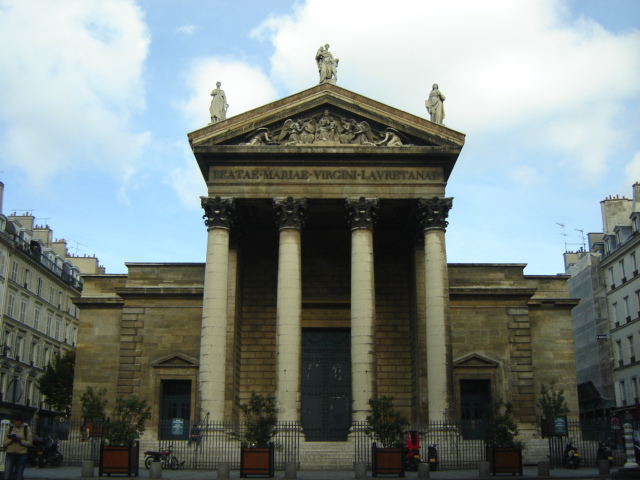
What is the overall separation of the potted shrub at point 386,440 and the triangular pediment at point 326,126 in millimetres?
11049

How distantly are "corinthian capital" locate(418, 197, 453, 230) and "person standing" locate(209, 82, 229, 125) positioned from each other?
9.02 meters

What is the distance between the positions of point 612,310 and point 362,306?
97.7 ft

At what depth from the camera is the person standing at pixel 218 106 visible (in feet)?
100

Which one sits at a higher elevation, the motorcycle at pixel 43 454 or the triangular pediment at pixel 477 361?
the triangular pediment at pixel 477 361

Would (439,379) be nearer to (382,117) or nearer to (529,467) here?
(529,467)

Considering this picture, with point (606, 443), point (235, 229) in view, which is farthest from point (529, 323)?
point (235, 229)

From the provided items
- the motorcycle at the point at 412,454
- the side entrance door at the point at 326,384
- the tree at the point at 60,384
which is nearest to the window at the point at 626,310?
the side entrance door at the point at 326,384

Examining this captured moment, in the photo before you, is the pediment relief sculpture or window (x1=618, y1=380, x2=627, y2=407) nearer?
the pediment relief sculpture

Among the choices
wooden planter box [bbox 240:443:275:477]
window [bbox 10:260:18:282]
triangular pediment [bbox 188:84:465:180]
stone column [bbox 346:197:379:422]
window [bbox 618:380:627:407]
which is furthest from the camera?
window [bbox 10:260:18:282]

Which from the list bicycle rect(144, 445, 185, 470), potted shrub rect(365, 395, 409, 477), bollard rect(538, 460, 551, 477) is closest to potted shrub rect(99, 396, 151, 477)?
bicycle rect(144, 445, 185, 470)

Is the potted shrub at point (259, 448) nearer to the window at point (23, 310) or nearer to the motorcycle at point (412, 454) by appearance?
the motorcycle at point (412, 454)

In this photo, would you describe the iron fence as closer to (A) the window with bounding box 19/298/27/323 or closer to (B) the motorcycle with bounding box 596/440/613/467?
(B) the motorcycle with bounding box 596/440/613/467

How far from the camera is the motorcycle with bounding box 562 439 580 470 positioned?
25422mm

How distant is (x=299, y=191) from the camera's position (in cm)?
2908
